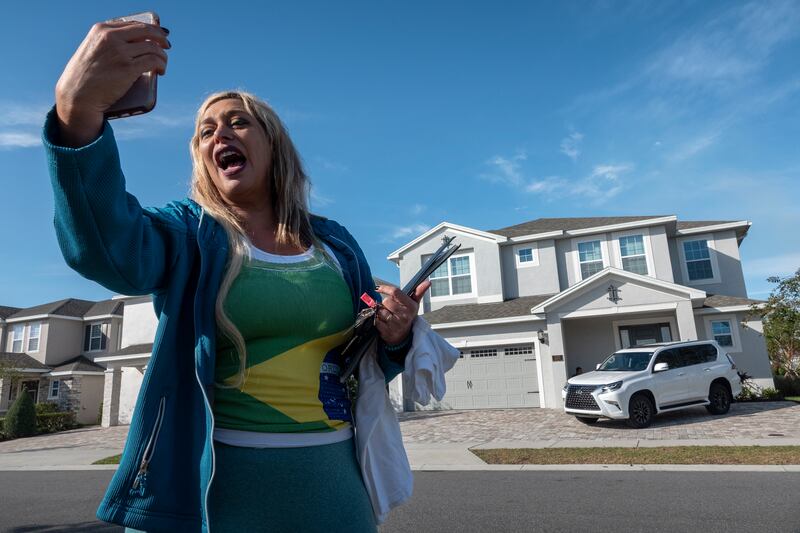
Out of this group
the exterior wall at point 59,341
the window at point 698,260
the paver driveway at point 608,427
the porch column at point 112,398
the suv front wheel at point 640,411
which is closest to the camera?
the paver driveway at point 608,427

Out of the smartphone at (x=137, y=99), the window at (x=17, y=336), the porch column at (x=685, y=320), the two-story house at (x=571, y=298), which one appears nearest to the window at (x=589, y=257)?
the two-story house at (x=571, y=298)

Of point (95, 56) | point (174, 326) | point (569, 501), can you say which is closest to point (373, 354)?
point (174, 326)

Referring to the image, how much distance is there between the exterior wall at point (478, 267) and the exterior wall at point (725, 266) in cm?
717

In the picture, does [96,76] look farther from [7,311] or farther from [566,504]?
[7,311]

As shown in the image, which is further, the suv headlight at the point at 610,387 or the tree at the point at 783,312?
the tree at the point at 783,312

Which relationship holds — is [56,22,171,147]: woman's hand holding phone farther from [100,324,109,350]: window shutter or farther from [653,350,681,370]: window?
[100,324,109,350]: window shutter

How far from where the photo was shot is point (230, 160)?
58.4 inches

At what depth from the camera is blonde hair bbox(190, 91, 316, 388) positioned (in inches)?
54.6

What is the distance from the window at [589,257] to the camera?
20.7 metres

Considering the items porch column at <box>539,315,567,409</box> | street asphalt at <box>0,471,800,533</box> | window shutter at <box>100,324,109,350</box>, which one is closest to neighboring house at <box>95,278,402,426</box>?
window shutter at <box>100,324,109,350</box>

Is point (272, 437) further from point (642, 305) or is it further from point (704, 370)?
point (642, 305)

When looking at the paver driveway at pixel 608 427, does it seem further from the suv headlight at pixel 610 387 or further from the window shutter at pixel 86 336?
the window shutter at pixel 86 336

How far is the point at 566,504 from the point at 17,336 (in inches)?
1422

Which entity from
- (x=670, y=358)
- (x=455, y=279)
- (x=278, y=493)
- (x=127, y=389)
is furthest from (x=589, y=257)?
(x=127, y=389)
